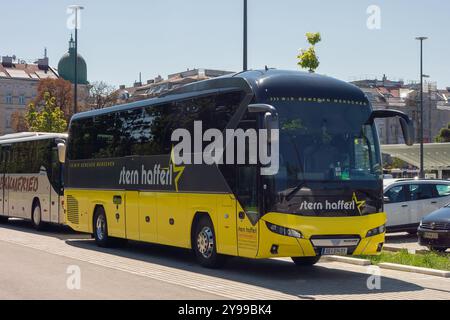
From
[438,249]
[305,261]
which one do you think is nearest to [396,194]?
[438,249]

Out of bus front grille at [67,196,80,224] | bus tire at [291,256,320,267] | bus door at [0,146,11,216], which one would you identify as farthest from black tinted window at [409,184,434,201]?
bus door at [0,146,11,216]

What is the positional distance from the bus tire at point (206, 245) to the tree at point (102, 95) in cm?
6216

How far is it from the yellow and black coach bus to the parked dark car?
3.74 m

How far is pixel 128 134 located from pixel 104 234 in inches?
115

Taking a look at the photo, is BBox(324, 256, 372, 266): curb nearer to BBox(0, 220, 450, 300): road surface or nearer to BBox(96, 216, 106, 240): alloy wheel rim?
BBox(0, 220, 450, 300): road surface

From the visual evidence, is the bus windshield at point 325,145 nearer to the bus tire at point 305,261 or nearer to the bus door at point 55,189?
the bus tire at point 305,261

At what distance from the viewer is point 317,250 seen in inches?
517

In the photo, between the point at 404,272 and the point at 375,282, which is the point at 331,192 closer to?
the point at 375,282

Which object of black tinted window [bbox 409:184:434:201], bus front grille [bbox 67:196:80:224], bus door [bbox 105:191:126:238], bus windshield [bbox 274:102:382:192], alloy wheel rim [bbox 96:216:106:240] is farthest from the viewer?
black tinted window [bbox 409:184:434:201]

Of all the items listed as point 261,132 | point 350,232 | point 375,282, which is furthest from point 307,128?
point 375,282

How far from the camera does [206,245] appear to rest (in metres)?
14.8

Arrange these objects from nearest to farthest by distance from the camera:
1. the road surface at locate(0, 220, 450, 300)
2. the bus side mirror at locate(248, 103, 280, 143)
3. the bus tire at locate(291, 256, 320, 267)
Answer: the road surface at locate(0, 220, 450, 300) < the bus side mirror at locate(248, 103, 280, 143) < the bus tire at locate(291, 256, 320, 267)

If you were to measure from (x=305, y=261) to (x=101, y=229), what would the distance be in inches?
251

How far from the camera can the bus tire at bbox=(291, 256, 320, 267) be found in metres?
15.5
